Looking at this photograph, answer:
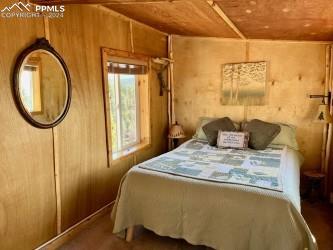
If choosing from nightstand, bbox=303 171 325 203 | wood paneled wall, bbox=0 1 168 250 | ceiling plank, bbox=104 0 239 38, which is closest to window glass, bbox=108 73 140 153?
wood paneled wall, bbox=0 1 168 250

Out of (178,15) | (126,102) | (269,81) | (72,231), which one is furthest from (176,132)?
(72,231)

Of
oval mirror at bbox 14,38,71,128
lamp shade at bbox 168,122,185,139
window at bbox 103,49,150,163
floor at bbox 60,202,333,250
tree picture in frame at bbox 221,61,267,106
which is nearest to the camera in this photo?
oval mirror at bbox 14,38,71,128

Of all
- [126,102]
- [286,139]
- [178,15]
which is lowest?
[286,139]

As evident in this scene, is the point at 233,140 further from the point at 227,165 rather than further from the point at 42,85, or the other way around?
the point at 42,85

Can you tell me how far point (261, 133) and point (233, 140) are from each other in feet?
1.15

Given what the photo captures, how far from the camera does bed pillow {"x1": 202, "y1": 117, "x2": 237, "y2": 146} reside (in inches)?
145

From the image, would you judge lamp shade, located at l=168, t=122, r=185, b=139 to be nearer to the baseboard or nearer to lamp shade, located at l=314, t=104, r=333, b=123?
the baseboard

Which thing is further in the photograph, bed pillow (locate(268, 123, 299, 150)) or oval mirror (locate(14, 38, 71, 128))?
bed pillow (locate(268, 123, 299, 150))

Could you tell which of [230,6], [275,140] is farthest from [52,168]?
[275,140]

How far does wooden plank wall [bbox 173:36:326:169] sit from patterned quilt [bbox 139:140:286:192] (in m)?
0.71

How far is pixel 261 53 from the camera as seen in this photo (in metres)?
3.89

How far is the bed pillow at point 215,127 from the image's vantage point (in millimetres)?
3693

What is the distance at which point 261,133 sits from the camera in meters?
3.52

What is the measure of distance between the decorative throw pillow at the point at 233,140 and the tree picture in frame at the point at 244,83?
0.68m
